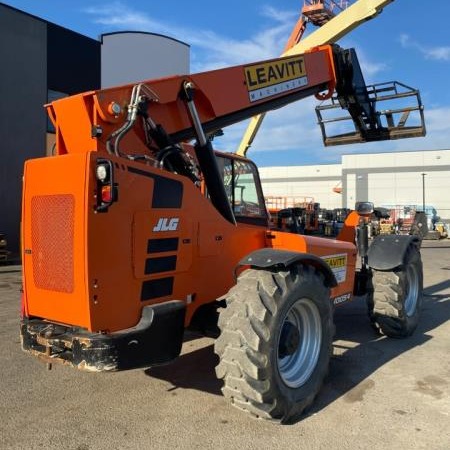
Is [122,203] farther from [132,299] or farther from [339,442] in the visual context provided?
[339,442]

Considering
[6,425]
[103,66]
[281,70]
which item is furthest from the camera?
[103,66]

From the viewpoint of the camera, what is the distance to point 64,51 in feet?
65.7

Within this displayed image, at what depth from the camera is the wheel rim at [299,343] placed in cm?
446

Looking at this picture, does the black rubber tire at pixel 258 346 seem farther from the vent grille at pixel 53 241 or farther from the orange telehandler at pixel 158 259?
the vent grille at pixel 53 241

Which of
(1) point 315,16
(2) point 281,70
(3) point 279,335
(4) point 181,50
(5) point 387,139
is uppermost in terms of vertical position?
(1) point 315,16

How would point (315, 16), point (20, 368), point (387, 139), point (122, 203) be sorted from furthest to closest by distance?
point (315, 16), point (387, 139), point (20, 368), point (122, 203)

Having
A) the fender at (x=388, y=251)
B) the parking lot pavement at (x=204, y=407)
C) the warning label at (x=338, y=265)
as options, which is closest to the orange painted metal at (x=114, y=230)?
the parking lot pavement at (x=204, y=407)

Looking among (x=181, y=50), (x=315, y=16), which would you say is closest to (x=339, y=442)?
(x=181, y=50)

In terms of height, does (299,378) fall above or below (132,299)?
below

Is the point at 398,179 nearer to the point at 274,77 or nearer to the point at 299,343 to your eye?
the point at 274,77

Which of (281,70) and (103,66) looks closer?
(281,70)

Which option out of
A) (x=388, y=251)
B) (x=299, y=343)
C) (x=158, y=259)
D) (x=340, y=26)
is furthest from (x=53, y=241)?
(x=340, y=26)

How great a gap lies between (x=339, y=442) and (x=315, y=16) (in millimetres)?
27858

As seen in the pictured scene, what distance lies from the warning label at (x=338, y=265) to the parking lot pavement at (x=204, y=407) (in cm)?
96
